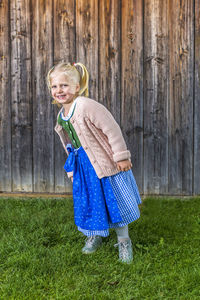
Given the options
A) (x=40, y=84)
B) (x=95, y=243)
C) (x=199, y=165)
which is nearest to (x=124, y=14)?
(x=40, y=84)

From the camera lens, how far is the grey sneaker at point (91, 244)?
8.61ft

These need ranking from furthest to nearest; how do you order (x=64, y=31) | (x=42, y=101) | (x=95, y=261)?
(x=42, y=101), (x=64, y=31), (x=95, y=261)

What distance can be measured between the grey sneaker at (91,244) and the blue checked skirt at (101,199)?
0.17 m

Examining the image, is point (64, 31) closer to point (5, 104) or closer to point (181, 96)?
point (5, 104)

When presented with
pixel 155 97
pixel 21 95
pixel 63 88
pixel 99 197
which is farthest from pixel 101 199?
pixel 21 95

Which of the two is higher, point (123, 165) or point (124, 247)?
point (123, 165)

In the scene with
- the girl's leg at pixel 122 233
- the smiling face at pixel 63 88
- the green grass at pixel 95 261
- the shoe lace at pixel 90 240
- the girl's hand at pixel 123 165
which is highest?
the smiling face at pixel 63 88

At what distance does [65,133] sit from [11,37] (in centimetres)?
223

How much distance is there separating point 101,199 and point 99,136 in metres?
0.43

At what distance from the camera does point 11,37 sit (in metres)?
4.32

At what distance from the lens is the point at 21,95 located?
435cm

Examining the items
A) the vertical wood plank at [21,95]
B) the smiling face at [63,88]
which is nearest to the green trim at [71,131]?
the smiling face at [63,88]

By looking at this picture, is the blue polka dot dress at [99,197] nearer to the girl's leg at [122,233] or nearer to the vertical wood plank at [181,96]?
the girl's leg at [122,233]

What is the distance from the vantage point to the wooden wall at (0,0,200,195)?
4.09 meters
